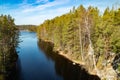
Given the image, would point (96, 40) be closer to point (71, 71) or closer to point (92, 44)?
point (92, 44)

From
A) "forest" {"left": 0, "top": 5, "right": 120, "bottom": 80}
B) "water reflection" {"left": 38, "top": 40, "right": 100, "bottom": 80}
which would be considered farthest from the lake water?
"forest" {"left": 0, "top": 5, "right": 120, "bottom": 80}

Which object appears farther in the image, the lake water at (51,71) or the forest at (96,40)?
the lake water at (51,71)

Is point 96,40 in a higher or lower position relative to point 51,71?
higher

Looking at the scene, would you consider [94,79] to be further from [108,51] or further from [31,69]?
[31,69]

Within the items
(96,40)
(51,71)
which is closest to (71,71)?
(51,71)

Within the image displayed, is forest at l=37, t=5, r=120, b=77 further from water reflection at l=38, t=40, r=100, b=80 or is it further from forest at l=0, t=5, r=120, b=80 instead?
water reflection at l=38, t=40, r=100, b=80

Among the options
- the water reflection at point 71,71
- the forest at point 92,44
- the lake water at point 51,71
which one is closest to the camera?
the forest at point 92,44

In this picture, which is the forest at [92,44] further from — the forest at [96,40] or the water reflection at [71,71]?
the water reflection at [71,71]

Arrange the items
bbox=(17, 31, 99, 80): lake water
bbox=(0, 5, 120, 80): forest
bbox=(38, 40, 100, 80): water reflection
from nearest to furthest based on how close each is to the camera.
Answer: bbox=(0, 5, 120, 80): forest → bbox=(38, 40, 100, 80): water reflection → bbox=(17, 31, 99, 80): lake water

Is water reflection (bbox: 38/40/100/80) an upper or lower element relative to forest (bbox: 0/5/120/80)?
lower

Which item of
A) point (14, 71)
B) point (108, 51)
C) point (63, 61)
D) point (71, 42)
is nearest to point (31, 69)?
point (14, 71)

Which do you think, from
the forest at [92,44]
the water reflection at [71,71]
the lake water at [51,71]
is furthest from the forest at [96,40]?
the lake water at [51,71]

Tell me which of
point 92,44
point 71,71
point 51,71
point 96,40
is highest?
point 96,40
